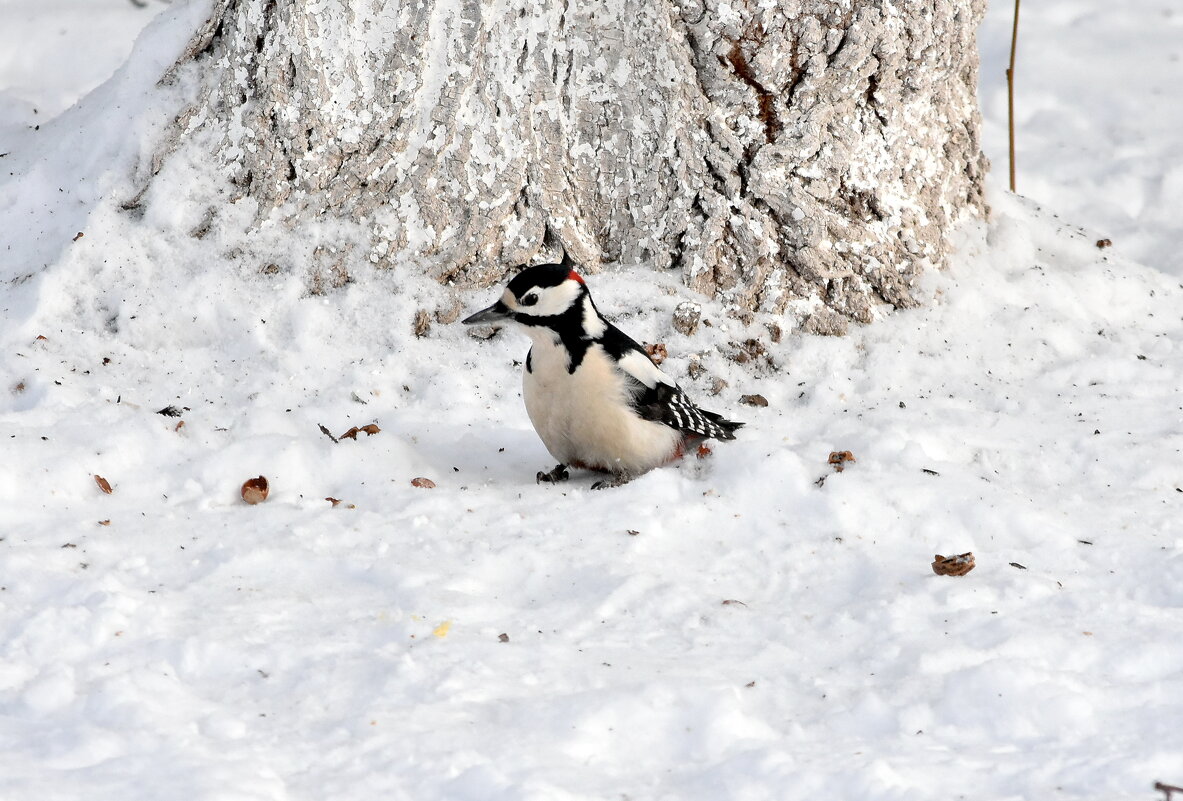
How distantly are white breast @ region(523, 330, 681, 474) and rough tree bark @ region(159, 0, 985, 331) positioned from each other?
104cm

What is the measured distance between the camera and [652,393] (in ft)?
13.3

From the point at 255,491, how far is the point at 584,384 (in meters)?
1.06

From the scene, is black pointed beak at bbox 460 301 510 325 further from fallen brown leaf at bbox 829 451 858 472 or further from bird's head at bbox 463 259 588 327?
fallen brown leaf at bbox 829 451 858 472

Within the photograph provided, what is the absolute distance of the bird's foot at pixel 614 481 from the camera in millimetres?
4039

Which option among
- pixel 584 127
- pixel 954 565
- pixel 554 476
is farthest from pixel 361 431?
pixel 954 565

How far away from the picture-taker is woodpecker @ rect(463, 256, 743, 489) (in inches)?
156

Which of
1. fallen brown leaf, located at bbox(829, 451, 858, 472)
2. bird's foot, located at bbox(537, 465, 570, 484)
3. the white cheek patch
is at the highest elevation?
the white cheek patch

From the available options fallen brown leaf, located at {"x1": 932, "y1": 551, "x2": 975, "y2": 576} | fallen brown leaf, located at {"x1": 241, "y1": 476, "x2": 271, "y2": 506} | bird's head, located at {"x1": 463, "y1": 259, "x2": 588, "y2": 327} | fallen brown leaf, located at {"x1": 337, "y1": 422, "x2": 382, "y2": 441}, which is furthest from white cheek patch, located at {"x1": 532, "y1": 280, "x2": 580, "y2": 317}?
fallen brown leaf, located at {"x1": 932, "y1": 551, "x2": 975, "y2": 576}

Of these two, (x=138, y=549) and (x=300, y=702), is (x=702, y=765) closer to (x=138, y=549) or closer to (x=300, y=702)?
(x=300, y=702)

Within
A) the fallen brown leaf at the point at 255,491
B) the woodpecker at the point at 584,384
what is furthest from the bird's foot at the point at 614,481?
the fallen brown leaf at the point at 255,491

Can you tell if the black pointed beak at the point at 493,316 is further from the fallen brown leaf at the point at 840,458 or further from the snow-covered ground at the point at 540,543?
the fallen brown leaf at the point at 840,458

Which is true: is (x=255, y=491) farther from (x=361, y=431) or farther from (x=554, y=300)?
(x=554, y=300)

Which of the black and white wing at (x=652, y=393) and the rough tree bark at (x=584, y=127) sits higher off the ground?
the rough tree bark at (x=584, y=127)

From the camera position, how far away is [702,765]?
A: 247cm
